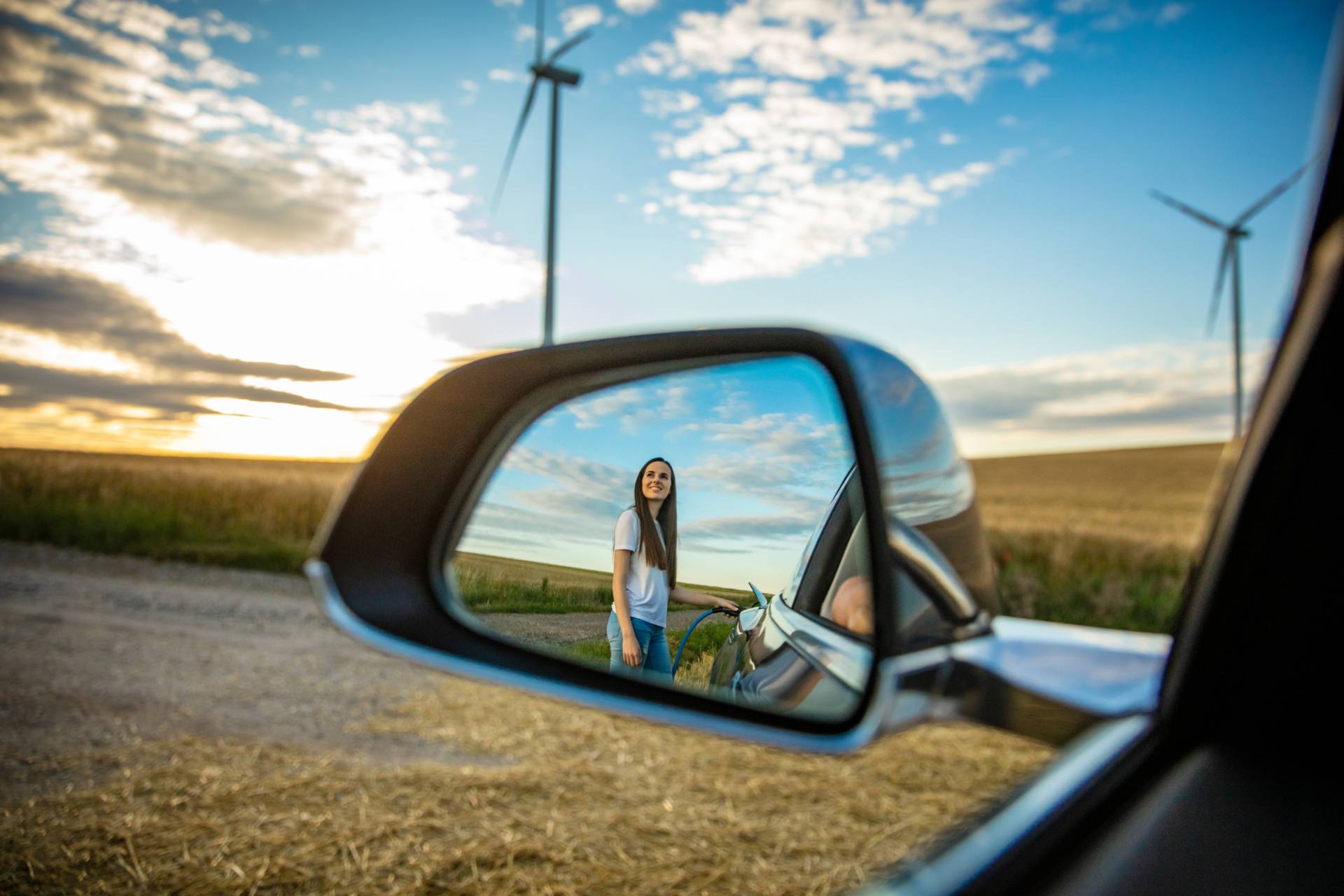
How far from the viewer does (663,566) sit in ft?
3.53

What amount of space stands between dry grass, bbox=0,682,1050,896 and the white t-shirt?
220cm

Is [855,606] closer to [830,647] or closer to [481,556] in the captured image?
[830,647]

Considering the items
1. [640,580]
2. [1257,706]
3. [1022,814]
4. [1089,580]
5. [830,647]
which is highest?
[640,580]

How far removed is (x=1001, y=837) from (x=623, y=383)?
94 centimetres

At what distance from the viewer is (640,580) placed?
1.09 metres

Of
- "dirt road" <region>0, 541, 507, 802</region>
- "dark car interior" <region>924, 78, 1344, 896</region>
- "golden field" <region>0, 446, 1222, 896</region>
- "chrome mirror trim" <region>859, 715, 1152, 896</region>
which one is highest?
"dark car interior" <region>924, 78, 1344, 896</region>

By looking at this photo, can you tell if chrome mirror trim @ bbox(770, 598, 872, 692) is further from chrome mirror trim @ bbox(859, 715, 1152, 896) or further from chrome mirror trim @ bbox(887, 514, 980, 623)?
chrome mirror trim @ bbox(859, 715, 1152, 896)

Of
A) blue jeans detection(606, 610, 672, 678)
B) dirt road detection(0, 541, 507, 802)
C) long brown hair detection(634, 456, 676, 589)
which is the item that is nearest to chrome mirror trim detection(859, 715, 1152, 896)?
blue jeans detection(606, 610, 672, 678)

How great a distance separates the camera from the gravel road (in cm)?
471

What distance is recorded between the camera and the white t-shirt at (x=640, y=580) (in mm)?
1072

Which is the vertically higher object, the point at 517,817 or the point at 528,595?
the point at 528,595

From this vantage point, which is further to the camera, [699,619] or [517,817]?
[517,817]

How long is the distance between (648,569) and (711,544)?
8cm

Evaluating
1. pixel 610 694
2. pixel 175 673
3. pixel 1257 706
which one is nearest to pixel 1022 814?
pixel 1257 706
